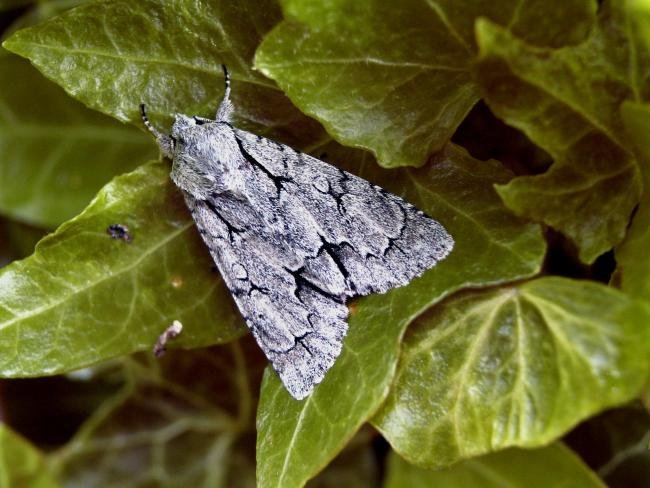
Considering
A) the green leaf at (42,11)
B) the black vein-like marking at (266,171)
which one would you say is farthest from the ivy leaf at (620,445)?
the green leaf at (42,11)

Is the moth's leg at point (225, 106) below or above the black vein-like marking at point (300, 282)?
above

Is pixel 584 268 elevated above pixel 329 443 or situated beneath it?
elevated above

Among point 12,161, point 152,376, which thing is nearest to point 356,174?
point 152,376

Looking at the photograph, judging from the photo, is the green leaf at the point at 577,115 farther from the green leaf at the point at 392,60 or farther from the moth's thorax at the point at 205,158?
the moth's thorax at the point at 205,158

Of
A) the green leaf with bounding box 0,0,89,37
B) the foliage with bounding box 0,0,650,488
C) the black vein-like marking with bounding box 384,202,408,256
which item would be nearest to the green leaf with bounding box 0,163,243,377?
the foliage with bounding box 0,0,650,488

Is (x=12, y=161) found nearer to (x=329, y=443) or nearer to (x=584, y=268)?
(x=329, y=443)

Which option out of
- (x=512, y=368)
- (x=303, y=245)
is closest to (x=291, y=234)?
(x=303, y=245)

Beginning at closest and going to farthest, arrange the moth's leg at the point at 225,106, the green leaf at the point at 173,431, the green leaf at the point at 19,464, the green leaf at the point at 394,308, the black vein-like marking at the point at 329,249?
the green leaf at the point at 394,308, the moth's leg at the point at 225,106, the black vein-like marking at the point at 329,249, the green leaf at the point at 19,464, the green leaf at the point at 173,431
